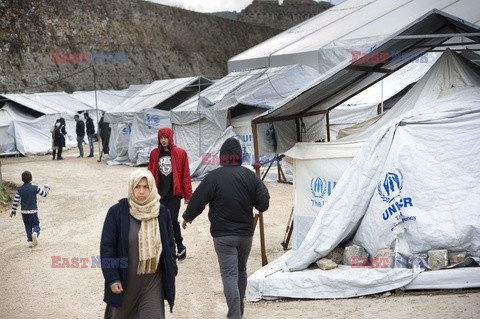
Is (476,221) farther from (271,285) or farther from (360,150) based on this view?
(271,285)

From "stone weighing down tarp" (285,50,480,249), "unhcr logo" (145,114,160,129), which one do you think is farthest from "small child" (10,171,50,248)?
"unhcr logo" (145,114,160,129)

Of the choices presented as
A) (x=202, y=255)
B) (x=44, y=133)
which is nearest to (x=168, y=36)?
(x=44, y=133)

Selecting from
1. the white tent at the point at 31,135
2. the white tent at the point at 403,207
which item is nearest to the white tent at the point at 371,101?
the white tent at the point at 403,207

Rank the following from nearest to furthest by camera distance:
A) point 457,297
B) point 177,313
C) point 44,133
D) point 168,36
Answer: point 457,297, point 177,313, point 44,133, point 168,36

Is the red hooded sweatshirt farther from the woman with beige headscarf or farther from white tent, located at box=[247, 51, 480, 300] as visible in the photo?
the woman with beige headscarf

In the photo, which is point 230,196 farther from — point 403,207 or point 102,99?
point 102,99

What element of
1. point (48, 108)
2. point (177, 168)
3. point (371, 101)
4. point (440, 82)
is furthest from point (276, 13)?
point (440, 82)

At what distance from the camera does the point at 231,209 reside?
20.2 ft

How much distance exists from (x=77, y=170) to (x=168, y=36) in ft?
109

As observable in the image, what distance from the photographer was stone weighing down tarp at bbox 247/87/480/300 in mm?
6875

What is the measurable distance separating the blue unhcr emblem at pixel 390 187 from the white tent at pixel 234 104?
377 inches

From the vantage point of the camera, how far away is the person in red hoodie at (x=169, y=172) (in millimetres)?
8828

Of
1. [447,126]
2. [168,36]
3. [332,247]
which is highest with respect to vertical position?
[168,36]

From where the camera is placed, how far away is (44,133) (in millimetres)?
29812
